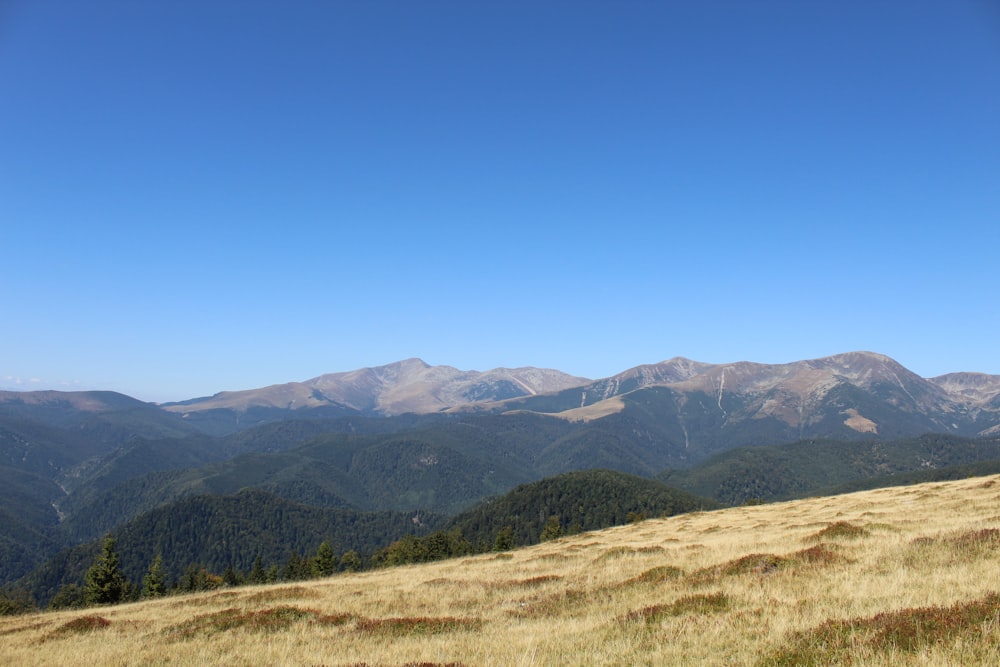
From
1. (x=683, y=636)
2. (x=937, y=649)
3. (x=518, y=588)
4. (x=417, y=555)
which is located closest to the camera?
(x=937, y=649)

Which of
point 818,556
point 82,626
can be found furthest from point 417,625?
point 82,626

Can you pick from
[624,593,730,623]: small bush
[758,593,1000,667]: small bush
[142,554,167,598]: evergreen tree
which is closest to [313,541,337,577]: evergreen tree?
[142,554,167,598]: evergreen tree

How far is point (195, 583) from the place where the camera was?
11269cm

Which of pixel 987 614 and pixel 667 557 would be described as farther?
pixel 667 557

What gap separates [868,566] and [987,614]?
6.98m

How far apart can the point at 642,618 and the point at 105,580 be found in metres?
94.4

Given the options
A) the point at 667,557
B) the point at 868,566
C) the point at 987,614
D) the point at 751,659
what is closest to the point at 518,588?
the point at 667,557

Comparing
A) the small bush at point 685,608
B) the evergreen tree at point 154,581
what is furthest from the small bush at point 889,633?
the evergreen tree at point 154,581

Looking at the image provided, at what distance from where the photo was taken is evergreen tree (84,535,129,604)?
2992 inches

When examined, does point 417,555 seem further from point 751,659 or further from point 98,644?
point 751,659

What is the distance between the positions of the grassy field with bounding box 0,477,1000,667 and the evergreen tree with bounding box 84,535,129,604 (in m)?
65.9

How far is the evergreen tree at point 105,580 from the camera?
249ft

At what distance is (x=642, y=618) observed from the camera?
12.9m

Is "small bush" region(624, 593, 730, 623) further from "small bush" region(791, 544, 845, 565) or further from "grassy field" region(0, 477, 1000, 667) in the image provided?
"small bush" region(791, 544, 845, 565)
